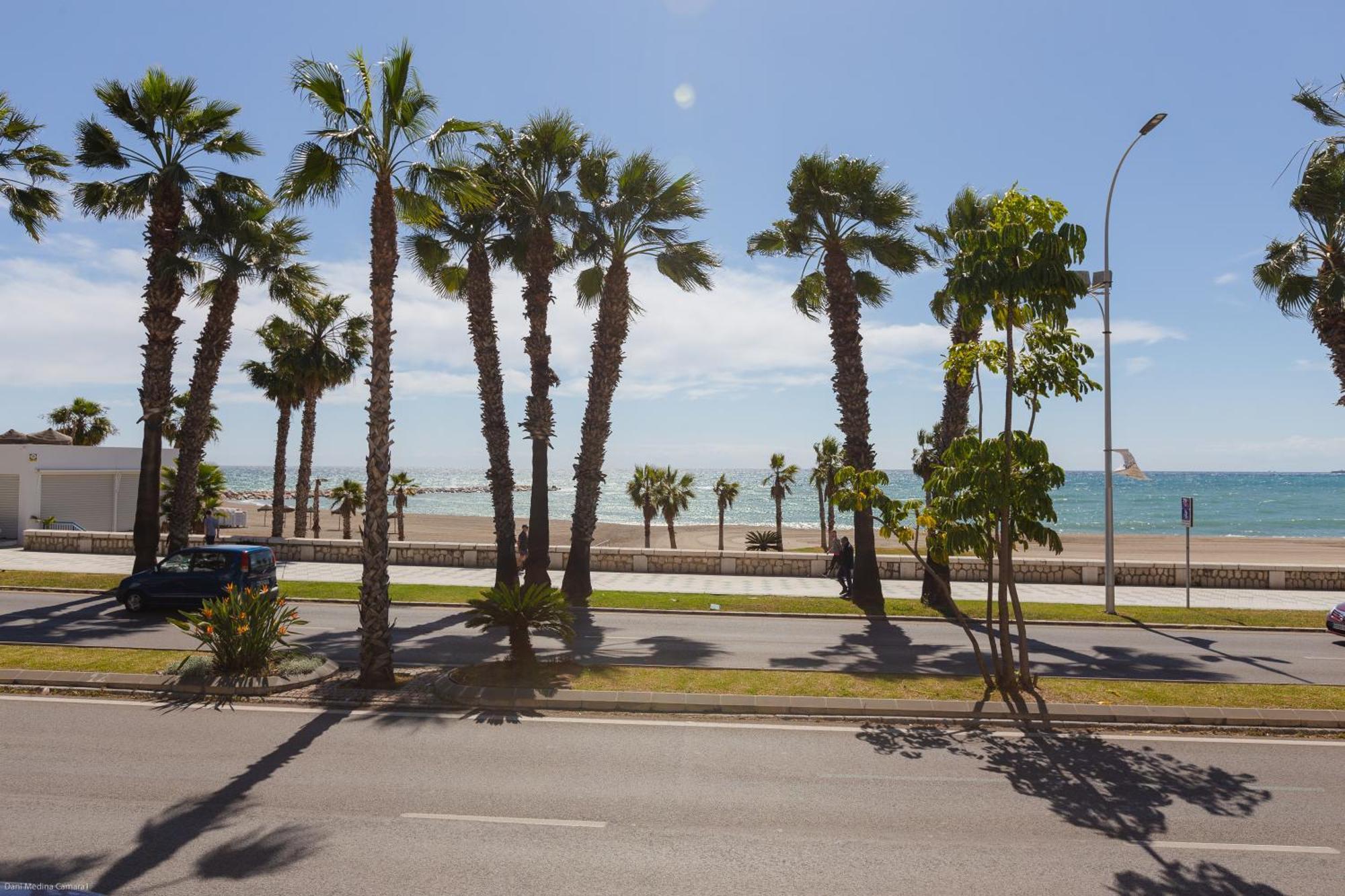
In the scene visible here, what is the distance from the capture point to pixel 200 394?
81.7 feet

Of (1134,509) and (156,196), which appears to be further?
(1134,509)

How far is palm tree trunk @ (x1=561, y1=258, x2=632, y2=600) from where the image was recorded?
22.6 meters

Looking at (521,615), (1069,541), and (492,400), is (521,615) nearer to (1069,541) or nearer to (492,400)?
(492,400)

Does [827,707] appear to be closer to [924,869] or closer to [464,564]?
[924,869]

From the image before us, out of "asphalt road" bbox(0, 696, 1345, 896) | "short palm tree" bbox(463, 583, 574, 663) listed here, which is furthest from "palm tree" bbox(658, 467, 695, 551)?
"asphalt road" bbox(0, 696, 1345, 896)

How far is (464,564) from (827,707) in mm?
20169

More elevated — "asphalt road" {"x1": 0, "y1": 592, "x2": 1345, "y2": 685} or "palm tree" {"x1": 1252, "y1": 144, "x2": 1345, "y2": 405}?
"palm tree" {"x1": 1252, "y1": 144, "x2": 1345, "y2": 405}

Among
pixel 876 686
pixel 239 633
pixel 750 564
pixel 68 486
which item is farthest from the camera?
pixel 68 486

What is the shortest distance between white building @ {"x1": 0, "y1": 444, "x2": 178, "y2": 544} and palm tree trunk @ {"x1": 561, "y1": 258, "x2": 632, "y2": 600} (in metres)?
22.4

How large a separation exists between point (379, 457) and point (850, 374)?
1359cm

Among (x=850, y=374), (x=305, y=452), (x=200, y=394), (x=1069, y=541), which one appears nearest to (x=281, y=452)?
(x=305, y=452)

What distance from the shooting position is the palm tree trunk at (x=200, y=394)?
24.7 m

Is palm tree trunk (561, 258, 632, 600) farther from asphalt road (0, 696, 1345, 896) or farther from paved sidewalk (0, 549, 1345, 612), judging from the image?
asphalt road (0, 696, 1345, 896)

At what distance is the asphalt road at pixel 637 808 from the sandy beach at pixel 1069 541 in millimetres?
41764
